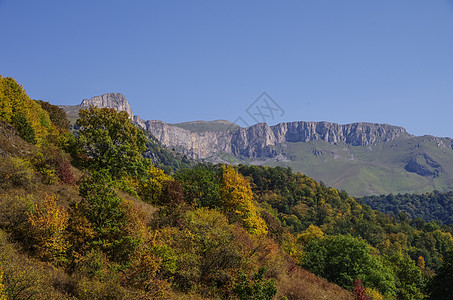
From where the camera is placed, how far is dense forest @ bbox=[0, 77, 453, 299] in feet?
52.7

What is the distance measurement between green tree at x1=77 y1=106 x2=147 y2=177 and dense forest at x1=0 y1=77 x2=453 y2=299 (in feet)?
0.39

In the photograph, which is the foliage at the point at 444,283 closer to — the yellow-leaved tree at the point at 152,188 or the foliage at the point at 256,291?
the foliage at the point at 256,291

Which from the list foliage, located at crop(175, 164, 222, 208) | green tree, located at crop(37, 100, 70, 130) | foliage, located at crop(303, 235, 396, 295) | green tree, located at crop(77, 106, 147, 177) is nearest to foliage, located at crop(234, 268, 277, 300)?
foliage, located at crop(175, 164, 222, 208)

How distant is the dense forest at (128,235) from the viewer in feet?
52.7

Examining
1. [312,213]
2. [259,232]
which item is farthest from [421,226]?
[259,232]

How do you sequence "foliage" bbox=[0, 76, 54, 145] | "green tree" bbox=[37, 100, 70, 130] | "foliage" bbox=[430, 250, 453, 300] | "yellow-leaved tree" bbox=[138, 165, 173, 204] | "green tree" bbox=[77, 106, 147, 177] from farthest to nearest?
1. "green tree" bbox=[37, 100, 70, 130]
2. "foliage" bbox=[0, 76, 54, 145]
3. "yellow-leaved tree" bbox=[138, 165, 173, 204]
4. "foliage" bbox=[430, 250, 453, 300]
5. "green tree" bbox=[77, 106, 147, 177]

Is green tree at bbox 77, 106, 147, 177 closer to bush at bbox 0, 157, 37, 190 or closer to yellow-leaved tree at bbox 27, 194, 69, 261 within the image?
bush at bbox 0, 157, 37, 190

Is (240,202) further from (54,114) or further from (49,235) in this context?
(54,114)

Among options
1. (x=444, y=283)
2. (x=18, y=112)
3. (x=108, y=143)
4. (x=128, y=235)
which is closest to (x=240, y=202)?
(x=108, y=143)

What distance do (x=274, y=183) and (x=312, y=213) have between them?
30505mm

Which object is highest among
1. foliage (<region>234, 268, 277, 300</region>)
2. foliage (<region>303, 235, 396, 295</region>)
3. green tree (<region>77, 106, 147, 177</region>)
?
green tree (<region>77, 106, 147, 177</region>)

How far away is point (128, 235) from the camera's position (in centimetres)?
1861

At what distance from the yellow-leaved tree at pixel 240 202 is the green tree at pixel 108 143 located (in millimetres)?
10994

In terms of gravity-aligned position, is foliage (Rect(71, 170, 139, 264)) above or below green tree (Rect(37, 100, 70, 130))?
below
